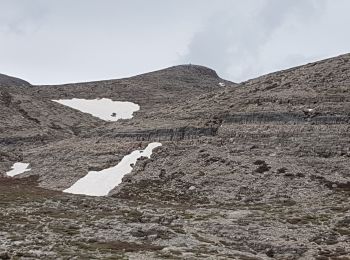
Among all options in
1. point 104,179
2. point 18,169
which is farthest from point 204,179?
point 18,169

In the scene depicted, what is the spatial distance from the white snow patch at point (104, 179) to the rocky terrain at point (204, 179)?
4.66 feet

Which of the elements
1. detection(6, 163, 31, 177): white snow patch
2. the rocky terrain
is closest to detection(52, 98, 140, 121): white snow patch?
the rocky terrain

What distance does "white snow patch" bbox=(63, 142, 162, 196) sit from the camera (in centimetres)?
7062

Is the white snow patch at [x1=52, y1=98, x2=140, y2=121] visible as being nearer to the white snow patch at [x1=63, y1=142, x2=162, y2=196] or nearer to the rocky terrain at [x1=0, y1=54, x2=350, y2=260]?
the rocky terrain at [x1=0, y1=54, x2=350, y2=260]

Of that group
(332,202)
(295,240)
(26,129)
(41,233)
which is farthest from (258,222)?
(26,129)

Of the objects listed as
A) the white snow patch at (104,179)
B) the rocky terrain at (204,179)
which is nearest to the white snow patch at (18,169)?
the rocky terrain at (204,179)

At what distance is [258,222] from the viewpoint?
50.2 m

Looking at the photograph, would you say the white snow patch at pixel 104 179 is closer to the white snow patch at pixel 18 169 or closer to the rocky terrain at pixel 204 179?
the rocky terrain at pixel 204 179

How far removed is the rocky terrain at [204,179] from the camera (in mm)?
42781

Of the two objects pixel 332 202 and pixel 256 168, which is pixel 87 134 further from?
pixel 332 202

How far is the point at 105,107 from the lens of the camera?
144 metres

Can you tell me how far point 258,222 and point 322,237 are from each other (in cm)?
647

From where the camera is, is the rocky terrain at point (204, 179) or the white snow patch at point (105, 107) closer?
the rocky terrain at point (204, 179)

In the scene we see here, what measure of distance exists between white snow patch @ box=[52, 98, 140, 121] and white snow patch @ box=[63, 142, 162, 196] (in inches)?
2155
